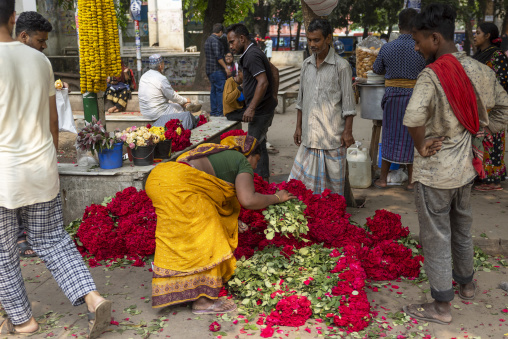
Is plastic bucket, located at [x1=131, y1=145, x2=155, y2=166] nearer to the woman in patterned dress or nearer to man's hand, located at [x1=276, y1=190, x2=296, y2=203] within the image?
man's hand, located at [x1=276, y1=190, x2=296, y2=203]

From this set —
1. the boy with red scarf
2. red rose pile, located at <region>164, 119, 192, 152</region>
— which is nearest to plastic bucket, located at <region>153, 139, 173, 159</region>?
red rose pile, located at <region>164, 119, 192, 152</region>

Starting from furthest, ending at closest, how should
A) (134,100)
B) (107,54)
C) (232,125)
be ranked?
(134,100), (232,125), (107,54)

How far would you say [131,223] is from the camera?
4.63m

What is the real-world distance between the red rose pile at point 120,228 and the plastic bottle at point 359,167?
289cm

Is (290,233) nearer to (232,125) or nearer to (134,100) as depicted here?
(232,125)

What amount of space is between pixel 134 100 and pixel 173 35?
1237 centimetres

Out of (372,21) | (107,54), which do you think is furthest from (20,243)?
(372,21)

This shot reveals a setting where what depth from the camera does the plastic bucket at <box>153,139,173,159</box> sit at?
5.43 meters

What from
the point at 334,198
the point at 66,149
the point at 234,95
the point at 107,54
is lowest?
the point at 66,149

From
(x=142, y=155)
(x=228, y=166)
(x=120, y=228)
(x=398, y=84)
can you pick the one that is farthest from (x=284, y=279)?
(x=398, y=84)

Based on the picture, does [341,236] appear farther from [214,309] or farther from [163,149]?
[163,149]

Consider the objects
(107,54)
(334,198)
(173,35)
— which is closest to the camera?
(334,198)

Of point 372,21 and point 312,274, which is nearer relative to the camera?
point 312,274

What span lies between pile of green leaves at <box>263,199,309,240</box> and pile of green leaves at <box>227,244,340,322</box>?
228mm
